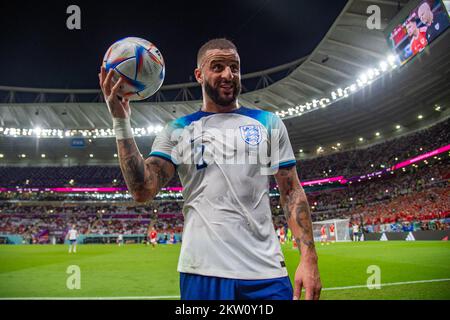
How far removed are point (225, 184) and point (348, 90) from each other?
3394 cm

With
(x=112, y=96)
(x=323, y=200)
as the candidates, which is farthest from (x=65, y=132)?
(x=112, y=96)

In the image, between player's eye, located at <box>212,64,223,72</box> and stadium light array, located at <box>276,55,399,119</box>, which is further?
stadium light array, located at <box>276,55,399,119</box>

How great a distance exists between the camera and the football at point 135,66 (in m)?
2.65

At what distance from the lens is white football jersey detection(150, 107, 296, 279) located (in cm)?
215

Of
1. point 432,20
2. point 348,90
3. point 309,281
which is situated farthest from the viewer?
Result: point 348,90

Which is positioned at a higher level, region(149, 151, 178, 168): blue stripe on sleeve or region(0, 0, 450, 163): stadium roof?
region(0, 0, 450, 163): stadium roof

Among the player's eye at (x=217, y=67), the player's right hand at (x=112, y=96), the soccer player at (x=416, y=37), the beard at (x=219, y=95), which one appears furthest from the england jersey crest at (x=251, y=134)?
the soccer player at (x=416, y=37)

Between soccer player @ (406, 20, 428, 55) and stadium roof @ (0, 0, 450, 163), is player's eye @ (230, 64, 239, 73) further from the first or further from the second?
stadium roof @ (0, 0, 450, 163)

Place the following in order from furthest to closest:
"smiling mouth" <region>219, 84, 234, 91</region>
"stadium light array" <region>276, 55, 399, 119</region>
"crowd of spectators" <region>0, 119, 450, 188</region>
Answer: "crowd of spectators" <region>0, 119, 450, 188</region>
"stadium light array" <region>276, 55, 399, 119</region>
"smiling mouth" <region>219, 84, 234, 91</region>

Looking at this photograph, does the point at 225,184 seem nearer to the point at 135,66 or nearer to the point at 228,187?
the point at 228,187

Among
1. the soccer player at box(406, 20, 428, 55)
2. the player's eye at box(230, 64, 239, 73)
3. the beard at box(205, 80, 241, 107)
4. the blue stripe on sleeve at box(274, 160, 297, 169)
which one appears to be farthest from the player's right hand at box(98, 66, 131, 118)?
the soccer player at box(406, 20, 428, 55)

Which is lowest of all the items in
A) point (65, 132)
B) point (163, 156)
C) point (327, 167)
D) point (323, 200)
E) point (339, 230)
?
point (339, 230)

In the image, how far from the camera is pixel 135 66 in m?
2.80

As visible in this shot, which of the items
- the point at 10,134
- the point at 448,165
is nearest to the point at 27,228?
the point at 10,134
